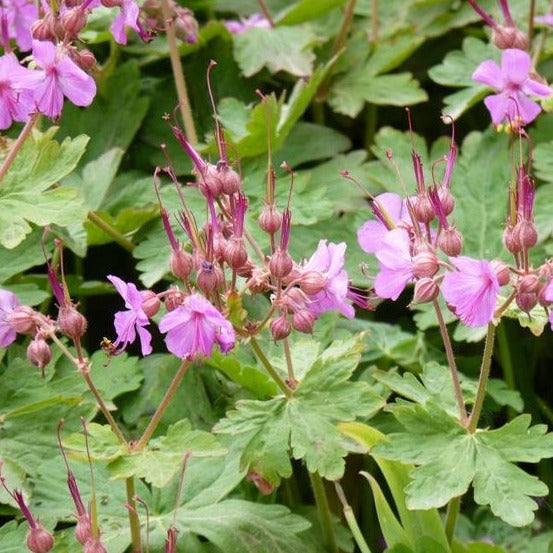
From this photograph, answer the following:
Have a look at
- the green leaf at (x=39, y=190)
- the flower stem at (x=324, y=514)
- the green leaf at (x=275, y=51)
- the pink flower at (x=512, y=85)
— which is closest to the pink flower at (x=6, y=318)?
the green leaf at (x=39, y=190)

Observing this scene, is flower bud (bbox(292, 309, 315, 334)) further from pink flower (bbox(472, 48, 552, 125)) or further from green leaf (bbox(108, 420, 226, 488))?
pink flower (bbox(472, 48, 552, 125))

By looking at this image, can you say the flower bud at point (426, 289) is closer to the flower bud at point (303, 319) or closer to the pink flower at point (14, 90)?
the flower bud at point (303, 319)

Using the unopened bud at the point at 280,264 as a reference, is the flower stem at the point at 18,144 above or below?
above

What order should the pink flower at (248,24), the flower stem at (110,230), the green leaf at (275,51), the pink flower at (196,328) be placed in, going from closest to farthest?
the pink flower at (196,328) < the flower stem at (110,230) < the green leaf at (275,51) < the pink flower at (248,24)

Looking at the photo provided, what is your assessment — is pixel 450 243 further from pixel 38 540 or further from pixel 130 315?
pixel 38 540

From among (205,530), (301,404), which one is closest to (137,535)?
(205,530)

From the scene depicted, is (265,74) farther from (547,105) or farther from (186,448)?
(186,448)

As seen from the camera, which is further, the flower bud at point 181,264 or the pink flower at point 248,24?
the pink flower at point 248,24
